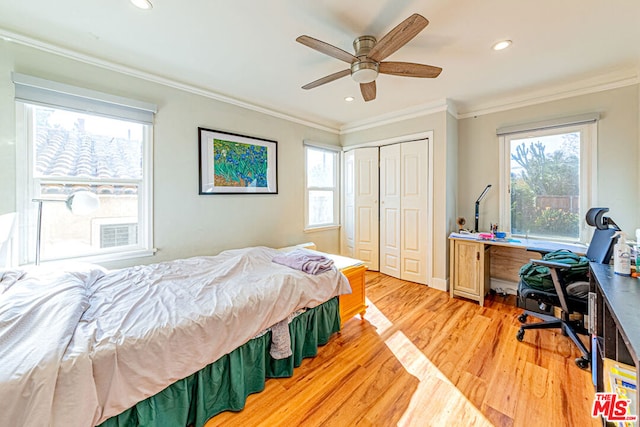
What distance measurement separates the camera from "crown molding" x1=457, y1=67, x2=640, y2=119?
2469 millimetres

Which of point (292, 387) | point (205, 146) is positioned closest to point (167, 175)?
point (205, 146)

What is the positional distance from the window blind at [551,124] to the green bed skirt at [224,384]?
317 centimetres

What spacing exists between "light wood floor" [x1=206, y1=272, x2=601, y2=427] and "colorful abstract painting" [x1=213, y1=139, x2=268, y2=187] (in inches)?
80.2

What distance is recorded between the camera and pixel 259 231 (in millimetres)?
3326

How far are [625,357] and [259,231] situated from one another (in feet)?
10.3

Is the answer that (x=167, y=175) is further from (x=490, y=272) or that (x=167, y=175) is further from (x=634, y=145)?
(x=634, y=145)

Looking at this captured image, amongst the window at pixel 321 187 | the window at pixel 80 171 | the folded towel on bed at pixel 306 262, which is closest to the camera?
the window at pixel 80 171

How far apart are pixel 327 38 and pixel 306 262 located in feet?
5.96

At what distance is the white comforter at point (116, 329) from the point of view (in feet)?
3.00

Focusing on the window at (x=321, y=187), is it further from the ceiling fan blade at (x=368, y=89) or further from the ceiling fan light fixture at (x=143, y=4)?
the ceiling fan light fixture at (x=143, y=4)

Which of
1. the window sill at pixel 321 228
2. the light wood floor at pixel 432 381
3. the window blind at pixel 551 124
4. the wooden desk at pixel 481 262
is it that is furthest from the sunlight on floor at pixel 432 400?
the window blind at pixel 551 124

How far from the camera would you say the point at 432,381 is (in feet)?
5.66

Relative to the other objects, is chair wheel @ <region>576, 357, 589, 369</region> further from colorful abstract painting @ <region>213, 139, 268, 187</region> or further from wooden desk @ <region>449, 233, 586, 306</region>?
A: colorful abstract painting @ <region>213, 139, 268, 187</region>

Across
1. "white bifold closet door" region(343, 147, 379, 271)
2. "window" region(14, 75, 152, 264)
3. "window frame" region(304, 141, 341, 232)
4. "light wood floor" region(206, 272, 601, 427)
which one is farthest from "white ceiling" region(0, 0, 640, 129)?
"light wood floor" region(206, 272, 601, 427)
